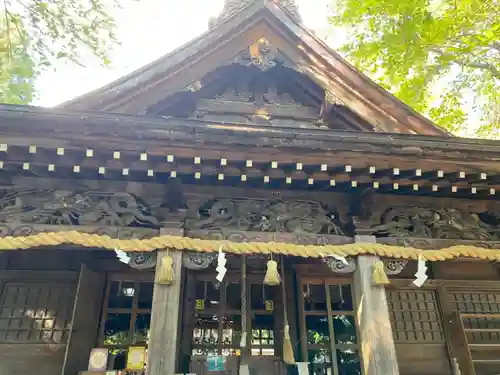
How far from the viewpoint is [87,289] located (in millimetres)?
5582

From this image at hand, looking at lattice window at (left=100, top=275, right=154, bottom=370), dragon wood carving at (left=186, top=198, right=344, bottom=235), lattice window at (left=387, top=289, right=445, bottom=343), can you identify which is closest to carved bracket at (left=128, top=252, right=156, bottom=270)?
dragon wood carving at (left=186, top=198, right=344, bottom=235)

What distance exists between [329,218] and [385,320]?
4.83 feet

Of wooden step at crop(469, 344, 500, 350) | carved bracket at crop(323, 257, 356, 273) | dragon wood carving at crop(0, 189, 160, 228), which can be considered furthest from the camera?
wooden step at crop(469, 344, 500, 350)

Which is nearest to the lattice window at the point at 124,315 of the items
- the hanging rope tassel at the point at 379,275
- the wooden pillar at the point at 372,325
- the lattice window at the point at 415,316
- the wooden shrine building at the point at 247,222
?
the wooden shrine building at the point at 247,222

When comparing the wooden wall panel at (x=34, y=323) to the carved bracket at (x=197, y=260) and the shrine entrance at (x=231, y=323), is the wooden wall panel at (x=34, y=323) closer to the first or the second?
the shrine entrance at (x=231, y=323)

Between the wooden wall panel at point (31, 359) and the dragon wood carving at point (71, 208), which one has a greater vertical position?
the dragon wood carving at point (71, 208)

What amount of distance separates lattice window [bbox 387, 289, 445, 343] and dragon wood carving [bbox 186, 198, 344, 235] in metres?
2.19

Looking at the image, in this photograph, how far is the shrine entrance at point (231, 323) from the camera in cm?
587

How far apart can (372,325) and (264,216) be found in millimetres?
1916

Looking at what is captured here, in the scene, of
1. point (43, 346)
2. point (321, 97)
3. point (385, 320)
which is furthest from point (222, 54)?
point (43, 346)

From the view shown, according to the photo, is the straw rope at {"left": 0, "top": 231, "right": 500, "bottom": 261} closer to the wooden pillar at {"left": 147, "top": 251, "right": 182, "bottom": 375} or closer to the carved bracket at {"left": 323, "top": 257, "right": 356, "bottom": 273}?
the carved bracket at {"left": 323, "top": 257, "right": 356, "bottom": 273}

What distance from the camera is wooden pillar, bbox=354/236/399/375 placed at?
4422 mm

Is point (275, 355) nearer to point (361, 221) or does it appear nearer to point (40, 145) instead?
point (361, 221)

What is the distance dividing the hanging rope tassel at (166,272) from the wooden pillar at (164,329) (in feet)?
0.24
